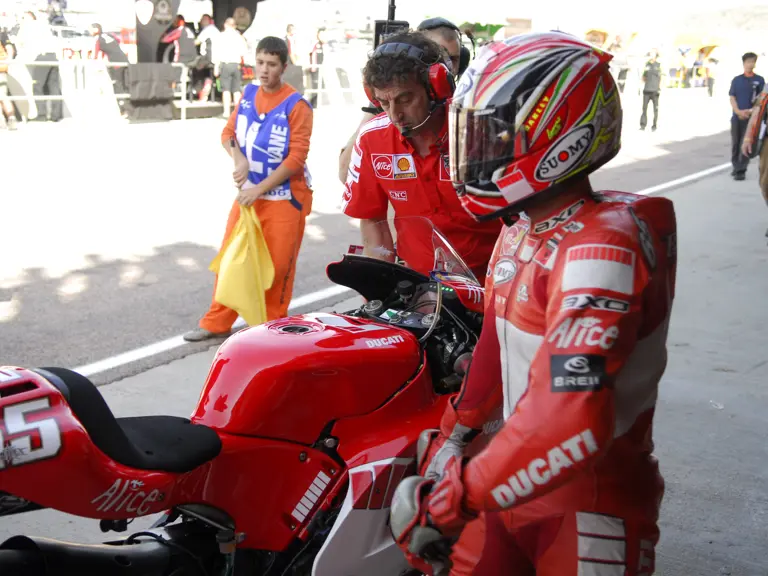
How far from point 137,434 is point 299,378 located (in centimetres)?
45

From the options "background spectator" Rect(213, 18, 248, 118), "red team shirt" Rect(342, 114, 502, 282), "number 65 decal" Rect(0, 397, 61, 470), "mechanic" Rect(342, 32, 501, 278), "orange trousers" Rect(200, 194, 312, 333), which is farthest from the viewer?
"background spectator" Rect(213, 18, 248, 118)

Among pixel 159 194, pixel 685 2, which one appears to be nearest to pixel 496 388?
pixel 159 194

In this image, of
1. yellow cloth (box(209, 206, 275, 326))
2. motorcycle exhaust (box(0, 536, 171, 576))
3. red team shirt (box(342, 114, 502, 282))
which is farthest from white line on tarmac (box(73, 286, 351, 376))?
motorcycle exhaust (box(0, 536, 171, 576))

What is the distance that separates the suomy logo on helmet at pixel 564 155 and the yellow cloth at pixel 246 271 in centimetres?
397

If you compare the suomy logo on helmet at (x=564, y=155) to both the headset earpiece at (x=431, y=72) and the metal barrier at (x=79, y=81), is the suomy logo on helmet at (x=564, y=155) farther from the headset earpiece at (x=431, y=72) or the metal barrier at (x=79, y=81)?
the metal barrier at (x=79, y=81)

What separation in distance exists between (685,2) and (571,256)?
87.4 metres

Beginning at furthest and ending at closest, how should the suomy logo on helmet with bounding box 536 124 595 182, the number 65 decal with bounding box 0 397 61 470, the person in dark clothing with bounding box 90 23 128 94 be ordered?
1. the person in dark clothing with bounding box 90 23 128 94
2. the number 65 decal with bounding box 0 397 61 470
3. the suomy logo on helmet with bounding box 536 124 595 182

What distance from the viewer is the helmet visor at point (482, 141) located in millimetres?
1866

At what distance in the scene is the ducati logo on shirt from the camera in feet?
12.3

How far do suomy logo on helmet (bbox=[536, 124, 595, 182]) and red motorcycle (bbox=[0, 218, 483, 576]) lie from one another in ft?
3.17

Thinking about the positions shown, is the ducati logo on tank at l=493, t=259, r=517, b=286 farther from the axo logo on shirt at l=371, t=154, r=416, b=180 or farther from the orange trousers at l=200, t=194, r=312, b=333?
the orange trousers at l=200, t=194, r=312, b=333

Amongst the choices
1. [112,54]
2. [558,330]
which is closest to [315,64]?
[112,54]

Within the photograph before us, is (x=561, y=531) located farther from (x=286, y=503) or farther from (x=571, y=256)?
(x=286, y=503)

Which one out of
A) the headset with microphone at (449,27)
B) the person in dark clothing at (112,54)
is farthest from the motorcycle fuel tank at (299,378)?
the person in dark clothing at (112,54)
